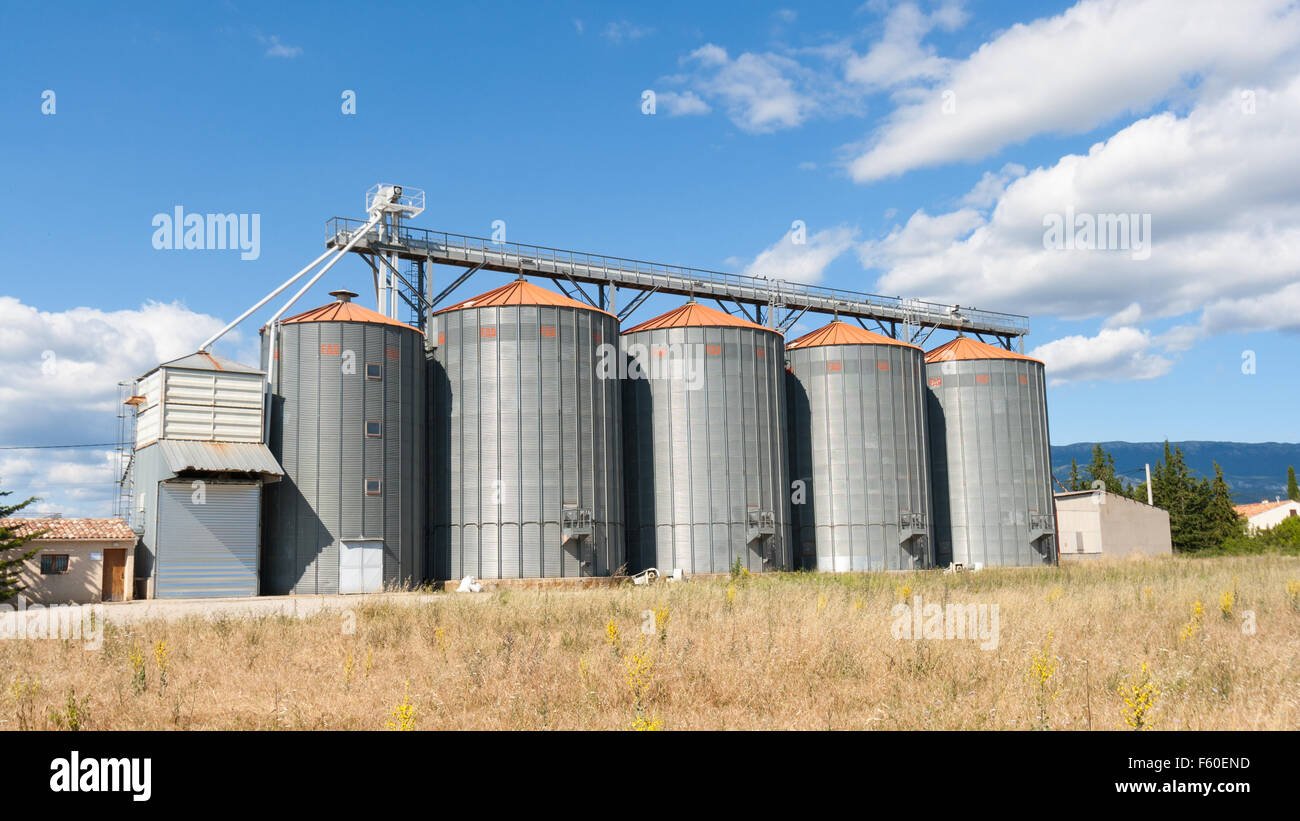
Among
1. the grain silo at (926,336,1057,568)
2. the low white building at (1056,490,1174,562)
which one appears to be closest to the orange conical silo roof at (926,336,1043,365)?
the grain silo at (926,336,1057,568)

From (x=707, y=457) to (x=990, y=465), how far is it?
20.1 meters

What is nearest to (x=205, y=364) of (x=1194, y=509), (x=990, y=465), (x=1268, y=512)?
(x=990, y=465)

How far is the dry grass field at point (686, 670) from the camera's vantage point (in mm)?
10688

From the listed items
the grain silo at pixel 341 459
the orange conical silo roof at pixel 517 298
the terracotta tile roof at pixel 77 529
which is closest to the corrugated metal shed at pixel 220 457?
the grain silo at pixel 341 459

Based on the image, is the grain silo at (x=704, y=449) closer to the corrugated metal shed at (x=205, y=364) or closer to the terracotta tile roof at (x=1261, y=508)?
the corrugated metal shed at (x=205, y=364)

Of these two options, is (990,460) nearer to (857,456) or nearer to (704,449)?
(857,456)

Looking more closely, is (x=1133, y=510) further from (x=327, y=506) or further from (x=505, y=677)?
(x=505, y=677)

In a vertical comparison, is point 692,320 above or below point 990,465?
above

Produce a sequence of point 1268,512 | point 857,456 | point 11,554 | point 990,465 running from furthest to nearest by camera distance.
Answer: point 1268,512 < point 990,465 < point 857,456 < point 11,554

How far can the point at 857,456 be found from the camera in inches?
2007

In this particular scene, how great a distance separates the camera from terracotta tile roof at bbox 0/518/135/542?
34.7m

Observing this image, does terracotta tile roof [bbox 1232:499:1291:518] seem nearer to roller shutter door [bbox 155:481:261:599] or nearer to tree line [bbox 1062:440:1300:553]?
tree line [bbox 1062:440:1300:553]

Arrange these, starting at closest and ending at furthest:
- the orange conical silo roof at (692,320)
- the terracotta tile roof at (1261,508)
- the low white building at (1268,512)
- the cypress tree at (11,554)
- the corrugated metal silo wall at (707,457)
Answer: the cypress tree at (11,554) → the corrugated metal silo wall at (707,457) → the orange conical silo roof at (692,320) → the low white building at (1268,512) → the terracotta tile roof at (1261,508)
